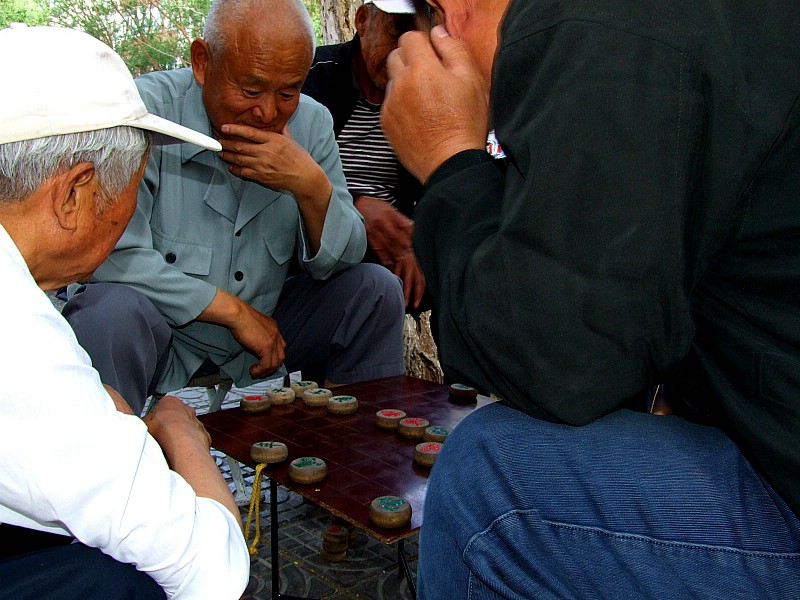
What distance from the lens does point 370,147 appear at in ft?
13.1

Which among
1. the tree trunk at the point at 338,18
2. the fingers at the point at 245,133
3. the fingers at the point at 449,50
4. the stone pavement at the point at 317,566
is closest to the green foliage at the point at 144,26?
the tree trunk at the point at 338,18

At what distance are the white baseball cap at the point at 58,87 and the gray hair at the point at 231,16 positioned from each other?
4.90 ft

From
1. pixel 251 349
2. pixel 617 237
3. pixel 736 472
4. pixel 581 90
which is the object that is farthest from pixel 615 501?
pixel 251 349

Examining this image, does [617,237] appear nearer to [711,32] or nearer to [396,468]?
[711,32]

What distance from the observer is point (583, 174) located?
3.64 ft

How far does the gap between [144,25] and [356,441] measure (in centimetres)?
1309

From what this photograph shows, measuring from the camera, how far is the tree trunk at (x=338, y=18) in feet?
16.7

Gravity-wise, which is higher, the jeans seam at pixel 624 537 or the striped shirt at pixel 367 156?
the striped shirt at pixel 367 156

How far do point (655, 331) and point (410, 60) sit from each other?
76cm

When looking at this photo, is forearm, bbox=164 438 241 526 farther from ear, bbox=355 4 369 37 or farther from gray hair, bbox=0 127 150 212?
ear, bbox=355 4 369 37

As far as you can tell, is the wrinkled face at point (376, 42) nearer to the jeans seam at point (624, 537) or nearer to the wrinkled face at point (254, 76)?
the wrinkled face at point (254, 76)

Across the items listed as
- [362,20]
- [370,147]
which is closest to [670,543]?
[370,147]

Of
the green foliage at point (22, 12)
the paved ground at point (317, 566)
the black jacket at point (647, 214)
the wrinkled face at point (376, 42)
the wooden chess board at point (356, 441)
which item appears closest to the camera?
the black jacket at point (647, 214)

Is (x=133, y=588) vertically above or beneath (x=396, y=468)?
above
